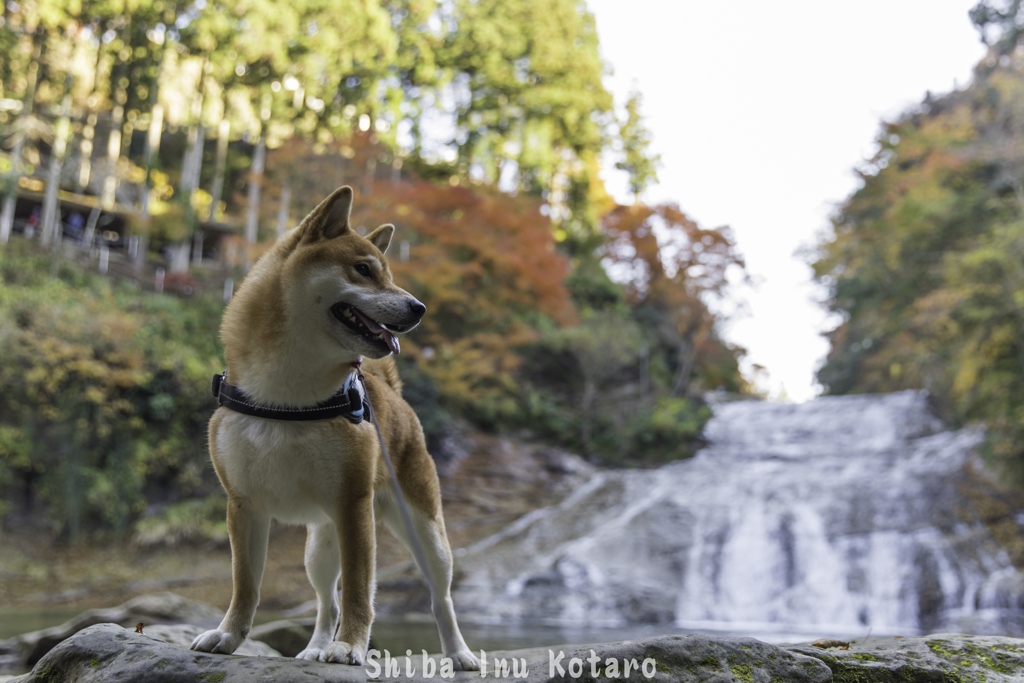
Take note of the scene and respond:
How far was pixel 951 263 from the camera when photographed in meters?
14.2

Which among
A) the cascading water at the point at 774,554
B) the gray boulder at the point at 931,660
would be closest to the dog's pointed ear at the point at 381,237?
the gray boulder at the point at 931,660

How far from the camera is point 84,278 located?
15.8 meters

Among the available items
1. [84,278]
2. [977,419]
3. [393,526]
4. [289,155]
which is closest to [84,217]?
[84,278]

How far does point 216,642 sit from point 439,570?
89 cm

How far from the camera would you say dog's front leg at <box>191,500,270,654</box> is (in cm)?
253

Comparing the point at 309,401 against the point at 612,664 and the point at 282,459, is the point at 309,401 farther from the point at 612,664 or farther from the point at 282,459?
the point at 612,664

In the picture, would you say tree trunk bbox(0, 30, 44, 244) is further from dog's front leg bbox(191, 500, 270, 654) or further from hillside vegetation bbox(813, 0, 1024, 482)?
hillside vegetation bbox(813, 0, 1024, 482)

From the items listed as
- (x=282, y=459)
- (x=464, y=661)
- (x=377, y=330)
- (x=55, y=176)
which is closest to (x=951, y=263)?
(x=464, y=661)

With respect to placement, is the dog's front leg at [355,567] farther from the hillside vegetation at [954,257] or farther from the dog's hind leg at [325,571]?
the hillside vegetation at [954,257]

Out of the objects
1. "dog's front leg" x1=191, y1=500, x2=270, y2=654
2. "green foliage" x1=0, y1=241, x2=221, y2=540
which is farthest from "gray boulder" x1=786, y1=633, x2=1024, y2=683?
"green foliage" x1=0, y1=241, x2=221, y2=540

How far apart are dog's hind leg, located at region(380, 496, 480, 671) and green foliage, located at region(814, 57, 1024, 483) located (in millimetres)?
13077

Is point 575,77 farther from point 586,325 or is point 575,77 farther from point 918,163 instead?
point 918,163

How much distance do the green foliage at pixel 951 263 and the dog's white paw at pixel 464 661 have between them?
13101mm

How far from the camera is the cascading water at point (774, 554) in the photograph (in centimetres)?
986
